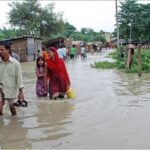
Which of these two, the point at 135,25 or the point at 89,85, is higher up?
the point at 135,25

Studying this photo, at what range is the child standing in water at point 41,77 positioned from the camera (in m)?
11.1

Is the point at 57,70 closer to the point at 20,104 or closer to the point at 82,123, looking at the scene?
the point at 20,104

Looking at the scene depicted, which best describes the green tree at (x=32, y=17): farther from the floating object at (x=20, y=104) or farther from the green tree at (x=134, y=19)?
the floating object at (x=20, y=104)

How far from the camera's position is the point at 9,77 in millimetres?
7988

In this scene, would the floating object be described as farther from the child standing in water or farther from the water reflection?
the child standing in water

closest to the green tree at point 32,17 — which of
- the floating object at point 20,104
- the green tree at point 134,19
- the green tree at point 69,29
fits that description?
the green tree at point 134,19

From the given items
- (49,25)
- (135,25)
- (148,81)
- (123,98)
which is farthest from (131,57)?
(135,25)

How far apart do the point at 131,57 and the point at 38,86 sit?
1007 cm

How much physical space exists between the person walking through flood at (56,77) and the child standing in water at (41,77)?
207mm

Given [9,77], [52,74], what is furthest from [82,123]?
[52,74]

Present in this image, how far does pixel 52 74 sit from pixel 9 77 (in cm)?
299

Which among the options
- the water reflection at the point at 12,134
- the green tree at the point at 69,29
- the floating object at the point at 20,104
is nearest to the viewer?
the water reflection at the point at 12,134

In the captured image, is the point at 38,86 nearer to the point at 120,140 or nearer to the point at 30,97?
the point at 30,97

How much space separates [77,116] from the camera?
862 cm
